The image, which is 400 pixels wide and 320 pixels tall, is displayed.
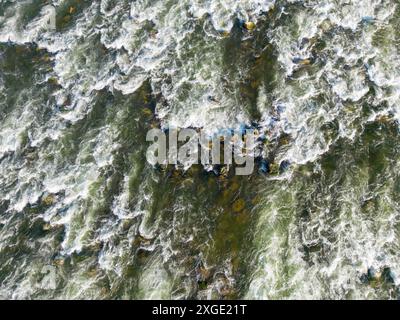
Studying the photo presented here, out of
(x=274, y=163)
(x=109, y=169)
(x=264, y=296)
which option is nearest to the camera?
(x=264, y=296)

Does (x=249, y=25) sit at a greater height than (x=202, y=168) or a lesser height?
greater

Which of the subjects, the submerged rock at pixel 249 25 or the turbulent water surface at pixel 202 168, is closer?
the turbulent water surface at pixel 202 168

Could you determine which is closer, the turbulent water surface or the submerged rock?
the turbulent water surface

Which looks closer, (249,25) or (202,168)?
(202,168)

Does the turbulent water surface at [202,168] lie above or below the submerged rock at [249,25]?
below

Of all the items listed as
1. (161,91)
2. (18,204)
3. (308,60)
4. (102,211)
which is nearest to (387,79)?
(308,60)
